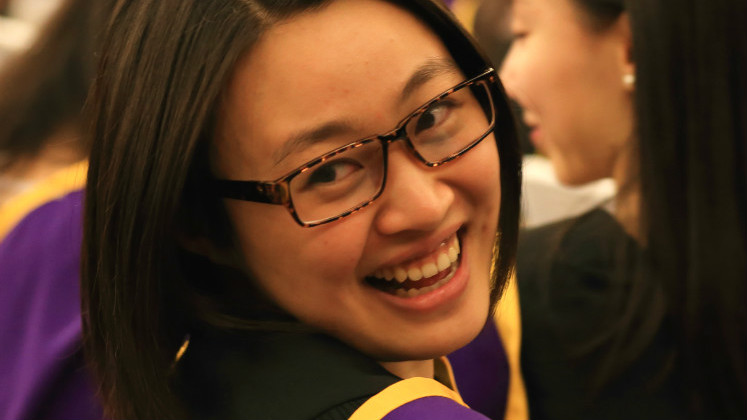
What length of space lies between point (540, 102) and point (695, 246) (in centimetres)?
52

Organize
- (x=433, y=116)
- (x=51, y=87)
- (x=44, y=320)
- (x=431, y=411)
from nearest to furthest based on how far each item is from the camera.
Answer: (x=431, y=411) → (x=433, y=116) → (x=44, y=320) → (x=51, y=87)

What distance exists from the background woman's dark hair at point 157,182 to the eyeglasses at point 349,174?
67mm

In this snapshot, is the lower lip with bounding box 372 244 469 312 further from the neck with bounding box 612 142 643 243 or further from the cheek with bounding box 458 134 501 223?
the neck with bounding box 612 142 643 243

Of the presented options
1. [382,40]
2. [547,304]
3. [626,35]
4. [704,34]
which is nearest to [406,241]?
[382,40]

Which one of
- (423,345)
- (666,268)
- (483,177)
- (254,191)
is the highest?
(254,191)

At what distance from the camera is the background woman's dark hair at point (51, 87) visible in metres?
1.83

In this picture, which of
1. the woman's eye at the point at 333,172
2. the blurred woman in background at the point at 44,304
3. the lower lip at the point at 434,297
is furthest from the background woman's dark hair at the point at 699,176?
the blurred woman in background at the point at 44,304

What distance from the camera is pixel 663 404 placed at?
1.41m

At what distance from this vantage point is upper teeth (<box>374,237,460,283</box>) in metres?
0.88

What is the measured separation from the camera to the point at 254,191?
819mm

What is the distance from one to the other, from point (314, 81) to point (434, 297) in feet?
0.91

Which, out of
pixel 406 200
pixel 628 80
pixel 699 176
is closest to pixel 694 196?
pixel 699 176

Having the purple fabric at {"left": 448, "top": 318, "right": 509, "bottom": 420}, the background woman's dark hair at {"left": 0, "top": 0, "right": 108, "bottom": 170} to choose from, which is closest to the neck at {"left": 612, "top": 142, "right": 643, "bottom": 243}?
the purple fabric at {"left": 448, "top": 318, "right": 509, "bottom": 420}

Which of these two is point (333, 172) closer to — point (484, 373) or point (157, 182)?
point (157, 182)
